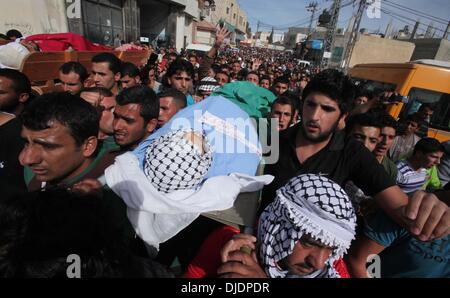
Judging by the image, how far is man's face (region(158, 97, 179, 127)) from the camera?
2733 millimetres

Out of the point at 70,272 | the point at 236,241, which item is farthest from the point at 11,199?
the point at 236,241

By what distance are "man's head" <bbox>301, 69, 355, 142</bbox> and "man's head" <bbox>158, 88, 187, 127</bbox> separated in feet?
4.50

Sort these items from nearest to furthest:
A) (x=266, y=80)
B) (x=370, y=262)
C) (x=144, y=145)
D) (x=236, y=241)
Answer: (x=236, y=241) < (x=370, y=262) < (x=144, y=145) < (x=266, y=80)

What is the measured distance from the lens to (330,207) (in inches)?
45.3

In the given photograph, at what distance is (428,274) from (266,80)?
6077 millimetres

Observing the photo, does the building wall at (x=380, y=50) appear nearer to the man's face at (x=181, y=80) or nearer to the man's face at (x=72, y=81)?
the man's face at (x=181, y=80)

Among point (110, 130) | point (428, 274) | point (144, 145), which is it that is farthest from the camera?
point (110, 130)

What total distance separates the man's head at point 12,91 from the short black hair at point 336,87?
111 inches

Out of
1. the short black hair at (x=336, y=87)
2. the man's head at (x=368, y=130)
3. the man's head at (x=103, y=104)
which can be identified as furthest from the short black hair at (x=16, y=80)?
the man's head at (x=368, y=130)

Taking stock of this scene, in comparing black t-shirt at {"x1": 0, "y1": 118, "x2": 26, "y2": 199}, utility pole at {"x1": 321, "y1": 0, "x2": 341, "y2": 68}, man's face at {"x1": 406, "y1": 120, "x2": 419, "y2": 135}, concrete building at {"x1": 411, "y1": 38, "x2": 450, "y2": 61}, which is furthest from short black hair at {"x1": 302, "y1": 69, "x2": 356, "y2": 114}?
concrete building at {"x1": 411, "y1": 38, "x2": 450, "y2": 61}

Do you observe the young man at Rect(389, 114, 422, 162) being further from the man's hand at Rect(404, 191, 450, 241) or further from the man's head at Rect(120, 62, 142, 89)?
the man's head at Rect(120, 62, 142, 89)

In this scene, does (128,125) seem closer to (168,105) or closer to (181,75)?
(168,105)

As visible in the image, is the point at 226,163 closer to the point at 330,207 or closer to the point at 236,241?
the point at 236,241

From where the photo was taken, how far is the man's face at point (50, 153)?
1497 mm
